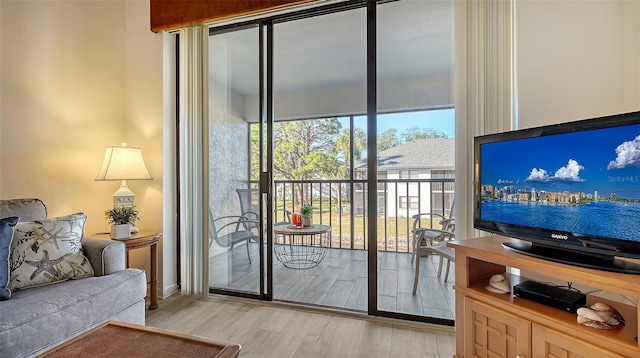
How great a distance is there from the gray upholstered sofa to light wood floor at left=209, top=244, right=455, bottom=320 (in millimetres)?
953

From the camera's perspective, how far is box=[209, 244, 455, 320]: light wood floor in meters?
2.20

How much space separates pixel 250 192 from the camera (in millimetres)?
2660

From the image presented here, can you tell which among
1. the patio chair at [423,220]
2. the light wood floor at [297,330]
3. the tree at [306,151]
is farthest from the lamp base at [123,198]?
the patio chair at [423,220]

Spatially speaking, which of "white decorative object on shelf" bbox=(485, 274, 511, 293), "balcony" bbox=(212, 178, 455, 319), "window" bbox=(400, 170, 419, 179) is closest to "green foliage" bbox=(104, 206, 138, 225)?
"balcony" bbox=(212, 178, 455, 319)

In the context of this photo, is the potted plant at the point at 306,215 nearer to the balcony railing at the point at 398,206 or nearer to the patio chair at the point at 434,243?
the balcony railing at the point at 398,206

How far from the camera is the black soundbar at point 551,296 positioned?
1264 millimetres

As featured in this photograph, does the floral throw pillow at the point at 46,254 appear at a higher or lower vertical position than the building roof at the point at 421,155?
lower

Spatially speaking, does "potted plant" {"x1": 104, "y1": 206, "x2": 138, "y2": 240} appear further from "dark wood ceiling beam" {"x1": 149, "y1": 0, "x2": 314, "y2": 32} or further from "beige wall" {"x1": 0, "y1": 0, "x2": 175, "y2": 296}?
"dark wood ceiling beam" {"x1": 149, "y1": 0, "x2": 314, "y2": 32}

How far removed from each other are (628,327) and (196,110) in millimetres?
2956

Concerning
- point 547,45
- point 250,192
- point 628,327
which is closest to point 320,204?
point 250,192

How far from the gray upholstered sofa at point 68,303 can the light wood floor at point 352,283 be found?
0.95 m

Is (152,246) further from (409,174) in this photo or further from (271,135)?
(409,174)

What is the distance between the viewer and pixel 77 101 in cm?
240

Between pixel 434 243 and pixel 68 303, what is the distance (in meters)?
2.24
